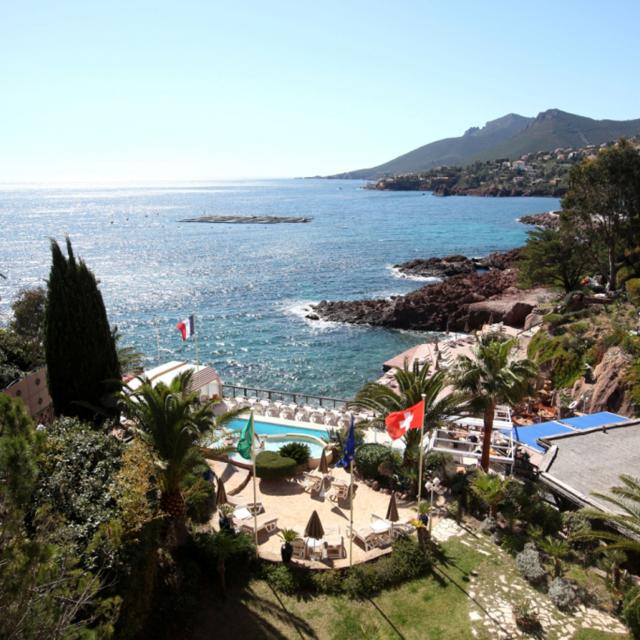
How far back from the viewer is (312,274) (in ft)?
248

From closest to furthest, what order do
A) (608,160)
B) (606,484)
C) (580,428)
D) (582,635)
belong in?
(582,635) < (606,484) < (580,428) < (608,160)

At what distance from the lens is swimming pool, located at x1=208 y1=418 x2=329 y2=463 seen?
21109 mm

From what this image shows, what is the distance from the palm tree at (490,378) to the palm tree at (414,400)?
2.70ft

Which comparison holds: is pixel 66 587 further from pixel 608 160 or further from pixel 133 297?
pixel 133 297

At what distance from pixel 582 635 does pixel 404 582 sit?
3.94m

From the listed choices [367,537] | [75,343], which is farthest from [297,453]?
[75,343]

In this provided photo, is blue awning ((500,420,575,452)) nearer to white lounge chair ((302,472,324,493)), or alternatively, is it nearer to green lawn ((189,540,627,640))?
green lawn ((189,540,627,640))

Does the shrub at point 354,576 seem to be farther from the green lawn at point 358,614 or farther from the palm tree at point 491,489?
the palm tree at point 491,489

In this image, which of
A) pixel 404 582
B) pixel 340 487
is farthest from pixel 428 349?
pixel 404 582

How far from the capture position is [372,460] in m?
18.0

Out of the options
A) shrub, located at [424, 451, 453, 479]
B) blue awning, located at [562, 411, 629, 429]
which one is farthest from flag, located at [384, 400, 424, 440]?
blue awning, located at [562, 411, 629, 429]

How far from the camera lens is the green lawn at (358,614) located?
1156 centimetres

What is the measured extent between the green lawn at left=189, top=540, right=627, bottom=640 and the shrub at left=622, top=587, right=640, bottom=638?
16.9 inches

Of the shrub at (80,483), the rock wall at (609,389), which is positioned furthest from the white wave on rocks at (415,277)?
the shrub at (80,483)
